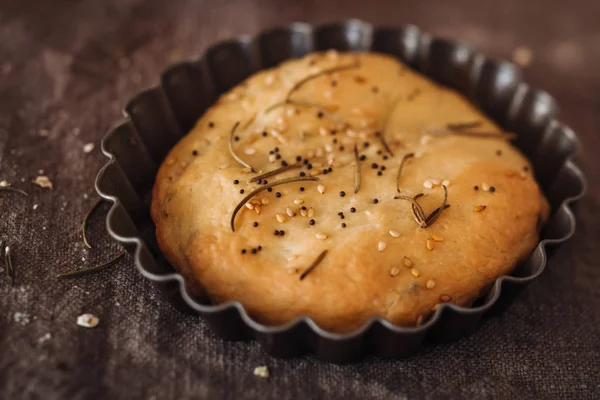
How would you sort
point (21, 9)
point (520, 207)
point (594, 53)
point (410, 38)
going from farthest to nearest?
1. point (594, 53)
2. point (21, 9)
3. point (410, 38)
4. point (520, 207)

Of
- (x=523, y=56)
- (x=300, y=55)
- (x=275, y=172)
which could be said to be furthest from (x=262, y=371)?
(x=523, y=56)

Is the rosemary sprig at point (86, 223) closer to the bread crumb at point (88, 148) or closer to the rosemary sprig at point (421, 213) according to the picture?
the bread crumb at point (88, 148)

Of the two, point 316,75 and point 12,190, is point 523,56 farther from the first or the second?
point 12,190

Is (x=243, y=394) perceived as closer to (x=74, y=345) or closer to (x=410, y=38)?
(x=74, y=345)

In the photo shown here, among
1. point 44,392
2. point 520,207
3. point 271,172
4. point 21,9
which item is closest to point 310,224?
point 271,172

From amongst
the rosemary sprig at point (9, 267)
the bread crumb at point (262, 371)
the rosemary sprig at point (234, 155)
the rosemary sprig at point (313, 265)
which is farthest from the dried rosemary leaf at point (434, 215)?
the rosemary sprig at point (9, 267)
